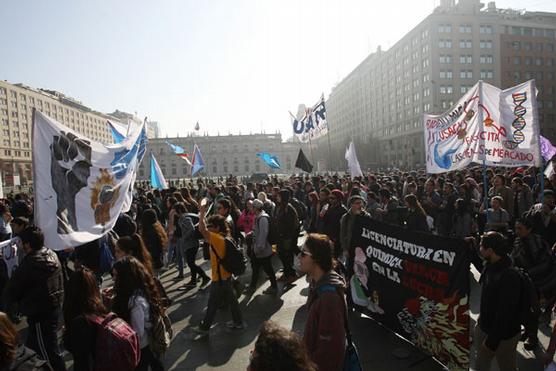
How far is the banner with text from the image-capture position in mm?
3629

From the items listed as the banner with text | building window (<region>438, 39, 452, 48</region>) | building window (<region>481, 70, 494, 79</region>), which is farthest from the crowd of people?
building window (<region>481, 70, 494, 79</region>)

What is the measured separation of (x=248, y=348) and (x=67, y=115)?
117197mm

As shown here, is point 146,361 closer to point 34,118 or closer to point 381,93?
point 34,118

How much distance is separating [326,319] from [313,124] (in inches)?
649

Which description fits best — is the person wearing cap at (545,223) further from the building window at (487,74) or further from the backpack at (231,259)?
the building window at (487,74)

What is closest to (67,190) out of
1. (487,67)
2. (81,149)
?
(81,149)

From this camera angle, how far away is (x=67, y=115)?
10244cm

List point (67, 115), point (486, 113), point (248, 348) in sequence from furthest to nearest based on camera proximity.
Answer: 1. point (67, 115)
2. point (486, 113)
3. point (248, 348)

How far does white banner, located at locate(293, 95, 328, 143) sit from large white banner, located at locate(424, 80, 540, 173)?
28.9 ft

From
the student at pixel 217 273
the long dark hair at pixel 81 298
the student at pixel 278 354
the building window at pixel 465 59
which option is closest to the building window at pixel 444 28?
the building window at pixel 465 59

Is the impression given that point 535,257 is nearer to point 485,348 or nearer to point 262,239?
point 485,348

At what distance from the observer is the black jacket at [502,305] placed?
Answer: 3168mm

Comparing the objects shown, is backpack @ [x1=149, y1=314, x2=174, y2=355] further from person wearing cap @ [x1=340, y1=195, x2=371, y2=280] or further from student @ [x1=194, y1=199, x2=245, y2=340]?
person wearing cap @ [x1=340, y1=195, x2=371, y2=280]

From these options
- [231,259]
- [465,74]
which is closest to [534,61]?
[465,74]
